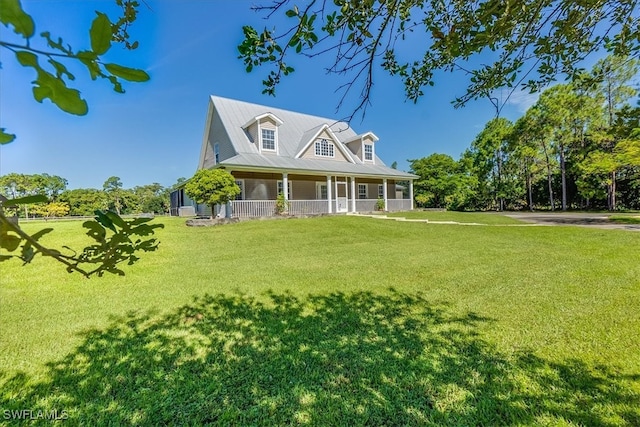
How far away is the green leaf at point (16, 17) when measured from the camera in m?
0.45

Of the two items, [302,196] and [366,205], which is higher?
[302,196]

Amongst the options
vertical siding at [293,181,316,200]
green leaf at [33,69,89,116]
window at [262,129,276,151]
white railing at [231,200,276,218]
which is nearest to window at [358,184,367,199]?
vertical siding at [293,181,316,200]

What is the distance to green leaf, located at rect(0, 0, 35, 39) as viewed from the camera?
45cm

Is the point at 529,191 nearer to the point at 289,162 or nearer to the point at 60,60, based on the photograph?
the point at 289,162

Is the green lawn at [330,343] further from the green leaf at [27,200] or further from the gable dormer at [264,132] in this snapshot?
the gable dormer at [264,132]

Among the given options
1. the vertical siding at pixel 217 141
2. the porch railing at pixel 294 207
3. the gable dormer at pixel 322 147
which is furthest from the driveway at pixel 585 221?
the vertical siding at pixel 217 141

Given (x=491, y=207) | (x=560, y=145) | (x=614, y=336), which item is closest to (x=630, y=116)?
(x=614, y=336)

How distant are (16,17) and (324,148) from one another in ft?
65.6

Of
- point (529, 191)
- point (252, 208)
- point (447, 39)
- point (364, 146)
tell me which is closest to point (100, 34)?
point (447, 39)

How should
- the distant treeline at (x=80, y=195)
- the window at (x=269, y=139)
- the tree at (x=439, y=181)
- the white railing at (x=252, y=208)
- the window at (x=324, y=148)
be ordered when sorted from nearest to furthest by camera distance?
the white railing at (x=252, y=208) → the window at (x=269, y=139) → the window at (x=324, y=148) → the distant treeline at (x=80, y=195) → the tree at (x=439, y=181)

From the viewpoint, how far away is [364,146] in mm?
22359

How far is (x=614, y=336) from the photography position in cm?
326

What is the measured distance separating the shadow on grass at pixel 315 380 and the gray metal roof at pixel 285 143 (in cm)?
1185

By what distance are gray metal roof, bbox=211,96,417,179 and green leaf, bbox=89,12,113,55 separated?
14.2 meters
